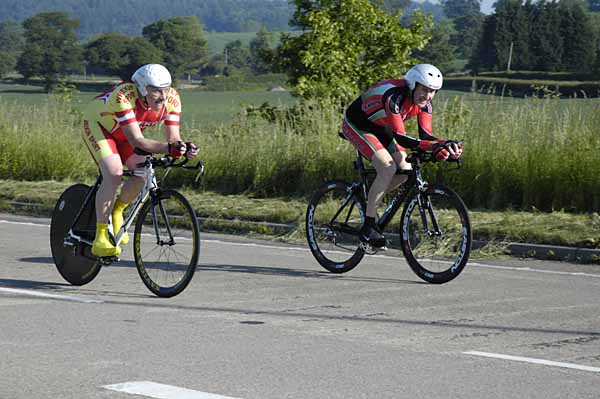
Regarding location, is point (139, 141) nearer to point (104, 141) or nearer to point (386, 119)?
point (104, 141)

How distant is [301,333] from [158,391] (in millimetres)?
1956

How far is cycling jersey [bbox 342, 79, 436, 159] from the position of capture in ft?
35.3

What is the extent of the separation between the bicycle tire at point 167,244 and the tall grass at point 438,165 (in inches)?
257

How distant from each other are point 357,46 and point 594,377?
18340mm

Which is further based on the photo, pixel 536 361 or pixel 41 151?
pixel 41 151

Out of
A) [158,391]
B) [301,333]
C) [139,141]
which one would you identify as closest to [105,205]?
[139,141]

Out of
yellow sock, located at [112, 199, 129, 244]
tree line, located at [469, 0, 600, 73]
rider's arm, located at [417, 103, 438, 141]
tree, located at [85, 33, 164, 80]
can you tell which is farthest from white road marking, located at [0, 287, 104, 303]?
tree line, located at [469, 0, 600, 73]

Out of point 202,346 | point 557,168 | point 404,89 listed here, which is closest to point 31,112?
point 557,168

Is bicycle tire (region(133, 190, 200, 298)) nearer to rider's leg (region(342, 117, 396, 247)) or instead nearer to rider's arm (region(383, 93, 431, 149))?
rider's leg (region(342, 117, 396, 247))

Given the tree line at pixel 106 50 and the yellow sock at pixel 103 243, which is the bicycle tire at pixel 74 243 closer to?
the yellow sock at pixel 103 243

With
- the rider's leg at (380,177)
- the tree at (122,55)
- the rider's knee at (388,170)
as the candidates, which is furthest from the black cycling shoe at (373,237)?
the tree at (122,55)

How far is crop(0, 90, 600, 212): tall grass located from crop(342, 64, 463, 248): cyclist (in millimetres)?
4504

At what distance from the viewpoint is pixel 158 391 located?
21.3ft

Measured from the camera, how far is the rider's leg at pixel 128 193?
9.98 meters
